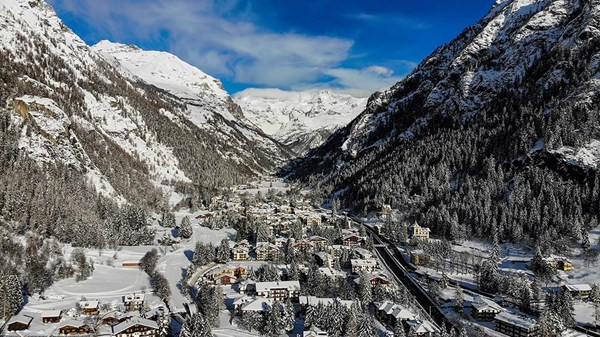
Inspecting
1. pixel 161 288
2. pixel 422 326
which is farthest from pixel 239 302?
pixel 422 326

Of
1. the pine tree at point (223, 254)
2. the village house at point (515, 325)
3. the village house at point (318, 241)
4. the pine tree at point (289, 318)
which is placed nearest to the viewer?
the village house at point (515, 325)

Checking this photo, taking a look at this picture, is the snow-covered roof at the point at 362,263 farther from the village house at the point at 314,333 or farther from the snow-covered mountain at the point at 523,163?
the village house at the point at 314,333

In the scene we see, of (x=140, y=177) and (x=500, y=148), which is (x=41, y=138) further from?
(x=500, y=148)

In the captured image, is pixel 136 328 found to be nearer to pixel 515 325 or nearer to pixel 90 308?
pixel 90 308

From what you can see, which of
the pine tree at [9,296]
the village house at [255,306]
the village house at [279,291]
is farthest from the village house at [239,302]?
the pine tree at [9,296]

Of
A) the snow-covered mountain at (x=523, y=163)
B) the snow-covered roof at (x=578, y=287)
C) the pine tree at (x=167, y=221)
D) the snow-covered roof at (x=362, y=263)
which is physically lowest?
the snow-covered roof at (x=578, y=287)

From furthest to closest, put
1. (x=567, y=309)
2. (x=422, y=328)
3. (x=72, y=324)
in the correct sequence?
(x=567, y=309) → (x=72, y=324) → (x=422, y=328)

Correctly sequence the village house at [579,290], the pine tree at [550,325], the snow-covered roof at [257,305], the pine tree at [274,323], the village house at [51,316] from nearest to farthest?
the pine tree at [550,325]
the pine tree at [274,323]
the village house at [51,316]
the snow-covered roof at [257,305]
the village house at [579,290]
